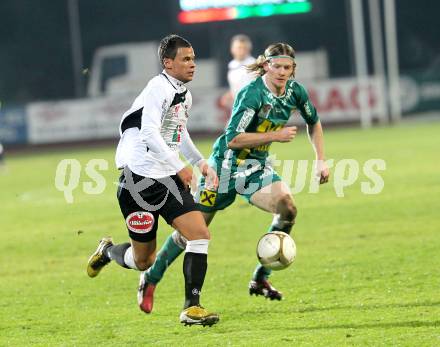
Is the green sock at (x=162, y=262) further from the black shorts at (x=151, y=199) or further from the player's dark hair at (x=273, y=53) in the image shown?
the player's dark hair at (x=273, y=53)

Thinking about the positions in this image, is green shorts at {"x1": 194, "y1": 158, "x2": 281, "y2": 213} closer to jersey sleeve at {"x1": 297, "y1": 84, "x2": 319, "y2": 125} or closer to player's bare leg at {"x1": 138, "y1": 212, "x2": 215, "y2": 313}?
player's bare leg at {"x1": 138, "y1": 212, "x2": 215, "y2": 313}

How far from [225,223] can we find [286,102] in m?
5.01

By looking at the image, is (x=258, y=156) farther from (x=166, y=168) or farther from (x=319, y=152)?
(x=166, y=168)

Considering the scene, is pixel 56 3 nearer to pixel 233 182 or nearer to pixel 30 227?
pixel 30 227

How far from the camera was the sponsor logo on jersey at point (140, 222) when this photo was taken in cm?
691

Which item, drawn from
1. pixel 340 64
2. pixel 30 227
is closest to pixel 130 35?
pixel 340 64

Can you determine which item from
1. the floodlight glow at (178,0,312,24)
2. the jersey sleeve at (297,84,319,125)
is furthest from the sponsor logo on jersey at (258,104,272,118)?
the floodlight glow at (178,0,312,24)

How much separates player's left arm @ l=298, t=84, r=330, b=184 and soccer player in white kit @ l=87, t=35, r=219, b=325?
106 cm

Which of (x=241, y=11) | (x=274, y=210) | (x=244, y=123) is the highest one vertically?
(x=241, y=11)

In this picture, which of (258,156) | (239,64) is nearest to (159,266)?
(258,156)

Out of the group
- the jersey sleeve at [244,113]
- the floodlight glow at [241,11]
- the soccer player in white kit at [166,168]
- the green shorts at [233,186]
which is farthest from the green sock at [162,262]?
A: the floodlight glow at [241,11]

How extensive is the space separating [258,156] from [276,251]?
0.84 m

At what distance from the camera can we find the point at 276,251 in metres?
7.31

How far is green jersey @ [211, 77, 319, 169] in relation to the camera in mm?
7496
